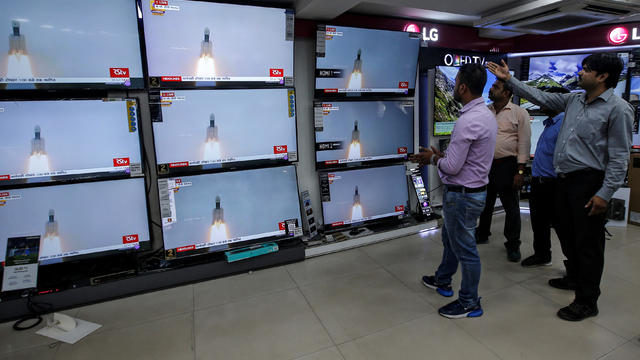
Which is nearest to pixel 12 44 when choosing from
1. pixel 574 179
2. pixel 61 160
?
pixel 61 160

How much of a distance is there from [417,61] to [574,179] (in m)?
2.11

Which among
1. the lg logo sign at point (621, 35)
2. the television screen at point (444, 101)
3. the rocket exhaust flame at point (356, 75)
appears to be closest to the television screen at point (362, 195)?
the television screen at point (444, 101)

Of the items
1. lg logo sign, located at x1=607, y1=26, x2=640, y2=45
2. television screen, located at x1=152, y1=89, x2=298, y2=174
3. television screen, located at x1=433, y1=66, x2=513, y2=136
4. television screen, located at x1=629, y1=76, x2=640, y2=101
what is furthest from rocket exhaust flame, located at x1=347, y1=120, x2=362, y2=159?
lg logo sign, located at x1=607, y1=26, x2=640, y2=45

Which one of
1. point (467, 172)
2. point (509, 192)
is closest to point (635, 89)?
point (509, 192)

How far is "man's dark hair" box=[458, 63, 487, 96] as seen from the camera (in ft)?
6.82

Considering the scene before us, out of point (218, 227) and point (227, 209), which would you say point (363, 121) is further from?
point (218, 227)

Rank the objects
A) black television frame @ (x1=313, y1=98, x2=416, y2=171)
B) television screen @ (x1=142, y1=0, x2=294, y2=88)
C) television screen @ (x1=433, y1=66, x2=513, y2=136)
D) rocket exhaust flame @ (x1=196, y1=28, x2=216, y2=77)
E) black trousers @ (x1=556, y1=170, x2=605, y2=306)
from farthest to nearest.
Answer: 1. television screen @ (x1=433, y1=66, x2=513, y2=136)
2. black television frame @ (x1=313, y1=98, x2=416, y2=171)
3. rocket exhaust flame @ (x1=196, y1=28, x2=216, y2=77)
4. television screen @ (x1=142, y1=0, x2=294, y2=88)
5. black trousers @ (x1=556, y1=170, x2=605, y2=306)

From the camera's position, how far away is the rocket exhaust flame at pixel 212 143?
291 centimetres

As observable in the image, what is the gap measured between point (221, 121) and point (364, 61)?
1587mm

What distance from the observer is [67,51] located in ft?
8.09

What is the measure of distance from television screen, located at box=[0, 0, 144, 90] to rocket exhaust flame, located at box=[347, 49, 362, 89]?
6.29 feet

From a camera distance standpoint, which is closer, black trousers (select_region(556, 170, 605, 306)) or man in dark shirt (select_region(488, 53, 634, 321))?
man in dark shirt (select_region(488, 53, 634, 321))

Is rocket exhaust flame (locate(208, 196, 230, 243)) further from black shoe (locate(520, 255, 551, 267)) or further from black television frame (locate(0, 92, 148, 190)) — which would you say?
black shoe (locate(520, 255, 551, 267))

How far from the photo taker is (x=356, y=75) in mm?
3467
